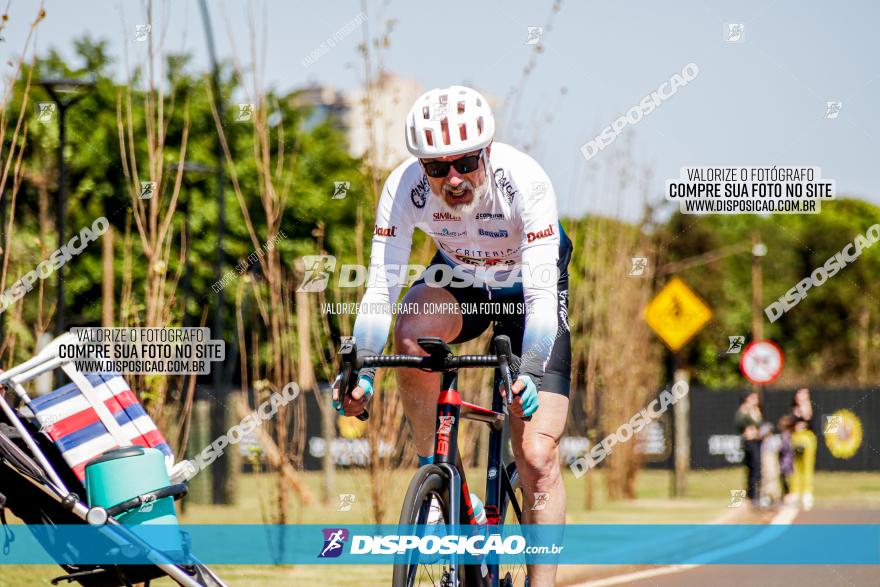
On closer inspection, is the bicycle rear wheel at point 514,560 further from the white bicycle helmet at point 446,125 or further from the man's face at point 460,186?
the white bicycle helmet at point 446,125

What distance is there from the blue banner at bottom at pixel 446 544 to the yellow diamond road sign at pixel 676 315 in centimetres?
346

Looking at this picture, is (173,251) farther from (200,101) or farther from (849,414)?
(849,414)

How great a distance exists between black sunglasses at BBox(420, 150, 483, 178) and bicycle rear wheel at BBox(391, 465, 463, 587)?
49.0 inches

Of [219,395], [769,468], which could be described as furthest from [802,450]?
[219,395]

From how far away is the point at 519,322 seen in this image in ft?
18.4

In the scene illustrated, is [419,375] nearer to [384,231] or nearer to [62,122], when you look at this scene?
[384,231]

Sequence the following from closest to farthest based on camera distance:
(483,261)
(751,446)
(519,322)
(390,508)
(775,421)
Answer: (519,322), (483,261), (390,508), (751,446), (775,421)

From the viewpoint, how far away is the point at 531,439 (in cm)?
532

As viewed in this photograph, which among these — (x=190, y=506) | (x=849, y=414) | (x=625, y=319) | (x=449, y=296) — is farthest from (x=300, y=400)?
(x=849, y=414)

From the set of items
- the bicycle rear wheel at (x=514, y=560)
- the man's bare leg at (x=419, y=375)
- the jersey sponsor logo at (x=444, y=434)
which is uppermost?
the man's bare leg at (x=419, y=375)

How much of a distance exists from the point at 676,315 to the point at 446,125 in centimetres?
1345

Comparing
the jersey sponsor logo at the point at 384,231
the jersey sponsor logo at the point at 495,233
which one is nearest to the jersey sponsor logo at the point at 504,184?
the jersey sponsor logo at the point at 495,233

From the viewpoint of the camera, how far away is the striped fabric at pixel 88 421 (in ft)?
19.0

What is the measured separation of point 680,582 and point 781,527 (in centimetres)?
629
